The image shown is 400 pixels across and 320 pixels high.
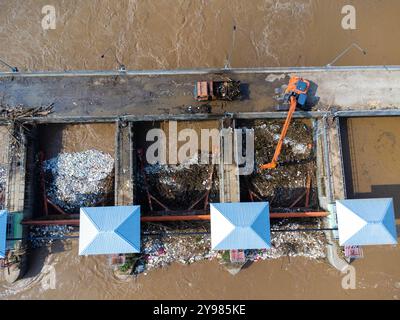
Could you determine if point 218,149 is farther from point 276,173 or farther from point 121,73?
point 121,73

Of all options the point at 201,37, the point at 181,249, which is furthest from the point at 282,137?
the point at 181,249

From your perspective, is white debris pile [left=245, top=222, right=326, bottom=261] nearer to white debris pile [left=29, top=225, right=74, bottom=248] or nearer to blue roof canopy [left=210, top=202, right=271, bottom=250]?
blue roof canopy [left=210, top=202, right=271, bottom=250]

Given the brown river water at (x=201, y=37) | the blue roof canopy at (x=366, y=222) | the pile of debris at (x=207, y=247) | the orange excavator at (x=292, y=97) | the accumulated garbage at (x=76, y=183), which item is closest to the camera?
the blue roof canopy at (x=366, y=222)

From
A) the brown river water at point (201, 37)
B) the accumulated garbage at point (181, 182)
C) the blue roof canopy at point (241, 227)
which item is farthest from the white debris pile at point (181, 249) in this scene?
the brown river water at point (201, 37)

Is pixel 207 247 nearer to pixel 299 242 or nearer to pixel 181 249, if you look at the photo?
pixel 181 249

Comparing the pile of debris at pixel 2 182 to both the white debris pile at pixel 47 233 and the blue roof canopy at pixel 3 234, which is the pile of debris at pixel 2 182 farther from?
the blue roof canopy at pixel 3 234

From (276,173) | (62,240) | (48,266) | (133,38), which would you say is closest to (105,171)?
(62,240)
